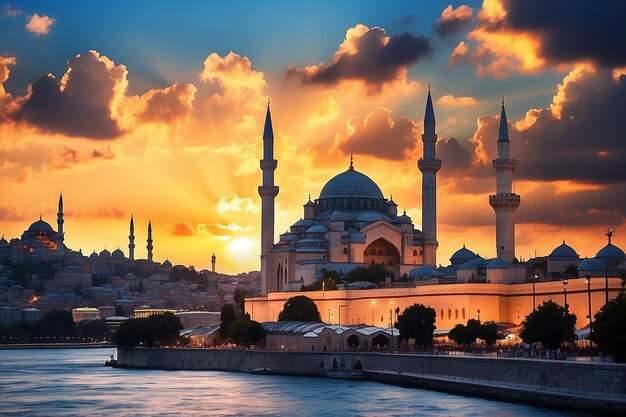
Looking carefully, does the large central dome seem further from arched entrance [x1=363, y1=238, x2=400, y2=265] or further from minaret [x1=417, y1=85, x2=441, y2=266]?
minaret [x1=417, y1=85, x2=441, y2=266]

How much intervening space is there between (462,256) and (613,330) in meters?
45.2

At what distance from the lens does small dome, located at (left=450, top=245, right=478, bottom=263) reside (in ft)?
279

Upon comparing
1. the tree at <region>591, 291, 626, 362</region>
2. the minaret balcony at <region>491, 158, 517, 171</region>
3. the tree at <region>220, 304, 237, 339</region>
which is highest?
the minaret balcony at <region>491, 158, 517, 171</region>

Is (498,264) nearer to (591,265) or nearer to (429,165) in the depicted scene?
(591,265)

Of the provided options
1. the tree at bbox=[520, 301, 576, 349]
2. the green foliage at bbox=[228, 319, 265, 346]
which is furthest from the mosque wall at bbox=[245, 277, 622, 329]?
the tree at bbox=[520, 301, 576, 349]

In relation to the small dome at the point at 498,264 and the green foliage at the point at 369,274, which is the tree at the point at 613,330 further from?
the green foliage at the point at 369,274

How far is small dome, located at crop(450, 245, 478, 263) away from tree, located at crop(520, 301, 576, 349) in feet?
106

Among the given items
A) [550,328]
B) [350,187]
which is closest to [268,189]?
[350,187]

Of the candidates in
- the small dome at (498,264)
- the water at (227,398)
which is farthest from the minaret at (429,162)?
the water at (227,398)

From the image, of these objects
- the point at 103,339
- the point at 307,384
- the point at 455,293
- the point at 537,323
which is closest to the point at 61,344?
the point at 103,339

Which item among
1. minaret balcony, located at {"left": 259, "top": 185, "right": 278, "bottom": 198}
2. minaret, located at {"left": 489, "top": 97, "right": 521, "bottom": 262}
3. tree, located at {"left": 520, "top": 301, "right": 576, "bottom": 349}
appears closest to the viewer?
tree, located at {"left": 520, "top": 301, "right": 576, "bottom": 349}

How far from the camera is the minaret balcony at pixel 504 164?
76062mm

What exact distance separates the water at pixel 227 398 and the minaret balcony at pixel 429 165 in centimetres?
2015

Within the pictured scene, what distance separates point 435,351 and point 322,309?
24.7 metres
